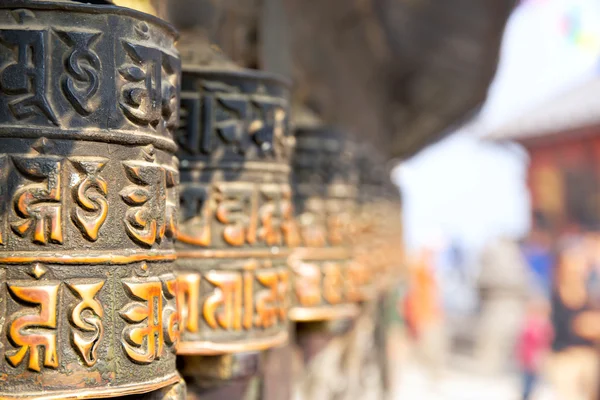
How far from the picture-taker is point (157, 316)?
1.02 m

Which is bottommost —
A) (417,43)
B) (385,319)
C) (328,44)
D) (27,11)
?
(385,319)

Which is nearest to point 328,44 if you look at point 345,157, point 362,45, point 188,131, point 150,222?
point 362,45

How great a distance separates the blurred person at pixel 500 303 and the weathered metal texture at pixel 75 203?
7.85 meters

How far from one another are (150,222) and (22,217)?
141mm

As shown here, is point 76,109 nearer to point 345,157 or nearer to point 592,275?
point 345,157

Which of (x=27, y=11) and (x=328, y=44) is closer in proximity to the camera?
(x=27, y=11)

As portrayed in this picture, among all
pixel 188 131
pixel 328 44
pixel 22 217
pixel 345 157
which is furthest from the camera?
pixel 328 44

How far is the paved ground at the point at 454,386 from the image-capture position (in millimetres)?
6651

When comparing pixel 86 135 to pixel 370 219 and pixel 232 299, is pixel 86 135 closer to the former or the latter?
pixel 232 299

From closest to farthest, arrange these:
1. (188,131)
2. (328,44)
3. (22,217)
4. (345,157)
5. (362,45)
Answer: (22,217) < (188,131) < (345,157) < (328,44) < (362,45)

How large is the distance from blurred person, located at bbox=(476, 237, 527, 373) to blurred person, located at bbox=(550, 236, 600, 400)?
13.6 ft

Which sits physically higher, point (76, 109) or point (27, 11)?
point (27, 11)

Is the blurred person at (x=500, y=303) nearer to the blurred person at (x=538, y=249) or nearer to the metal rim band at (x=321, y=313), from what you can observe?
the blurred person at (x=538, y=249)

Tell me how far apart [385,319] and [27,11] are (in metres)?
3.07
